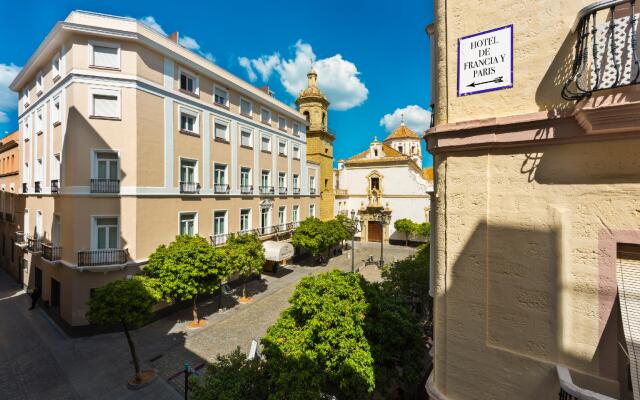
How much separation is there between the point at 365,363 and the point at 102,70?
1653 cm

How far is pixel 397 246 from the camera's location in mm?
33594

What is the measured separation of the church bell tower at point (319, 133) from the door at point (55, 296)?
22210 mm

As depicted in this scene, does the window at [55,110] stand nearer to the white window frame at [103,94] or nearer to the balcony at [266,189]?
the white window frame at [103,94]

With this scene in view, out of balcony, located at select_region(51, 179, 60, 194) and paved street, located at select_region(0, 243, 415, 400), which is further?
balcony, located at select_region(51, 179, 60, 194)

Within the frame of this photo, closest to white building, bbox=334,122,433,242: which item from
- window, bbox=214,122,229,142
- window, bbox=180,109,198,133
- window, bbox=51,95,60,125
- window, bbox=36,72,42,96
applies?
window, bbox=214,122,229,142

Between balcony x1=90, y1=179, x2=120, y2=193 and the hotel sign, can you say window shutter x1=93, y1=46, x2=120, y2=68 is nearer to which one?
balcony x1=90, y1=179, x2=120, y2=193

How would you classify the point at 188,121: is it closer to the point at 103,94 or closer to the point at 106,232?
the point at 103,94

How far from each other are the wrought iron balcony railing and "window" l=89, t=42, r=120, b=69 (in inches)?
665

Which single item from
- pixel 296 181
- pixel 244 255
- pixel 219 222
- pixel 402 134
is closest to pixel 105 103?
pixel 219 222

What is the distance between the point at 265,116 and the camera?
22844mm

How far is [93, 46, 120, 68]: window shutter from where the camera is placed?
12898 millimetres

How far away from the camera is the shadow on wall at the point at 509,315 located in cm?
301

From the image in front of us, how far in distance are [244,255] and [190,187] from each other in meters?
5.16

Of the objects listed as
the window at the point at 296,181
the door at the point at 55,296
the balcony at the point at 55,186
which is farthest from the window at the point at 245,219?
the door at the point at 55,296
